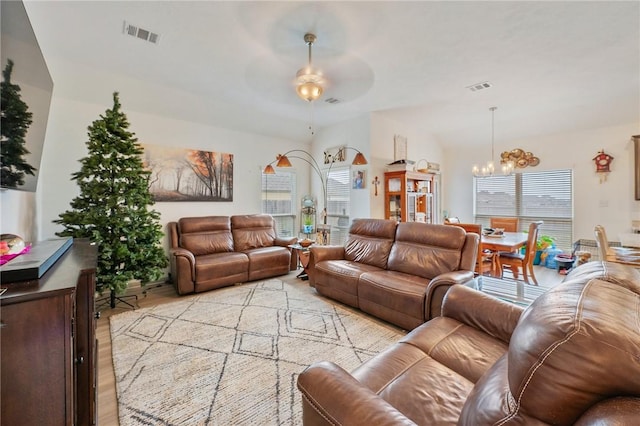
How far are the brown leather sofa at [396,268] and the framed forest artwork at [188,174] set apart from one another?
2.38m

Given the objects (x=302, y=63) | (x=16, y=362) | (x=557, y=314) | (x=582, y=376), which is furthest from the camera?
(x=302, y=63)

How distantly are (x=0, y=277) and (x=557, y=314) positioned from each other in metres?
1.84

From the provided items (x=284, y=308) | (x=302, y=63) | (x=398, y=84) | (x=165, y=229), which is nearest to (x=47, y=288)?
(x=284, y=308)

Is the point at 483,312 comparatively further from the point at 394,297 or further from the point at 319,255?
the point at 319,255

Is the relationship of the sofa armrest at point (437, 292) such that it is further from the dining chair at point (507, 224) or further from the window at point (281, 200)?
the window at point (281, 200)

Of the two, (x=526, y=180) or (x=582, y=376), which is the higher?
(x=526, y=180)

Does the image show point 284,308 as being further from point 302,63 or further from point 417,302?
point 302,63

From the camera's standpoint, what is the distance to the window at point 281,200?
5570 mm

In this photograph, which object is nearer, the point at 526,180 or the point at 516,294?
the point at 516,294

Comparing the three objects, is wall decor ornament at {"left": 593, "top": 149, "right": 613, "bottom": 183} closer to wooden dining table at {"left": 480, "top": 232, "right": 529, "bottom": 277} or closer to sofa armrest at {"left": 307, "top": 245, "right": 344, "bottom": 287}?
wooden dining table at {"left": 480, "top": 232, "right": 529, "bottom": 277}

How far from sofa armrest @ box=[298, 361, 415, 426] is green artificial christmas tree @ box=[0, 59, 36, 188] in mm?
2018

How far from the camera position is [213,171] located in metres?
4.84

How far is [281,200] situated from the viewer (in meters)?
5.80

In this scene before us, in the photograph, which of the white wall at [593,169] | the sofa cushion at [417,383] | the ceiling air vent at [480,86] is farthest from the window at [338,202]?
the sofa cushion at [417,383]
